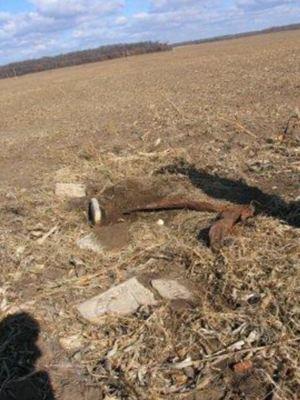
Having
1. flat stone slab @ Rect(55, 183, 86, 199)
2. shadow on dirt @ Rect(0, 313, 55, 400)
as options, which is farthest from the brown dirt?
flat stone slab @ Rect(55, 183, 86, 199)

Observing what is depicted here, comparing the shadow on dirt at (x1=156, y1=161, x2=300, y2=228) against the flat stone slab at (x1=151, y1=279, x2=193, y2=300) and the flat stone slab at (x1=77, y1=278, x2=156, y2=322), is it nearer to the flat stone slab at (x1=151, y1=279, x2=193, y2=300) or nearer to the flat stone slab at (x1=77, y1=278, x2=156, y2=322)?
the flat stone slab at (x1=151, y1=279, x2=193, y2=300)

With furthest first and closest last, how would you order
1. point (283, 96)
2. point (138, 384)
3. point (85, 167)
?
point (283, 96), point (85, 167), point (138, 384)

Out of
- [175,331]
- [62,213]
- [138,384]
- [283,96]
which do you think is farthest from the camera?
[283,96]

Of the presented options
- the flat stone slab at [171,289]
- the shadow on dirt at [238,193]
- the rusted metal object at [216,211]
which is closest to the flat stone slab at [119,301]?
the flat stone slab at [171,289]

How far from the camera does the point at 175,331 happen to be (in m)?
4.30

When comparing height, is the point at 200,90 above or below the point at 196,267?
below

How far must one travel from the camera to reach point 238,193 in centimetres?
699

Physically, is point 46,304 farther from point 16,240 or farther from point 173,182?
point 173,182

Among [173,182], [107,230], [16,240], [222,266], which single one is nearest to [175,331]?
[222,266]

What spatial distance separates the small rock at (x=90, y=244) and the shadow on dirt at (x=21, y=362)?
4.28 ft

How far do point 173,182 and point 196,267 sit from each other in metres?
2.76

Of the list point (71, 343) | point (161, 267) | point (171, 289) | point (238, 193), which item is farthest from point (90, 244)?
point (238, 193)

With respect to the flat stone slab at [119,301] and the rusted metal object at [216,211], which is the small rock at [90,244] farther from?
the flat stone slab at [119,301]

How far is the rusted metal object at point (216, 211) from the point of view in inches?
218
